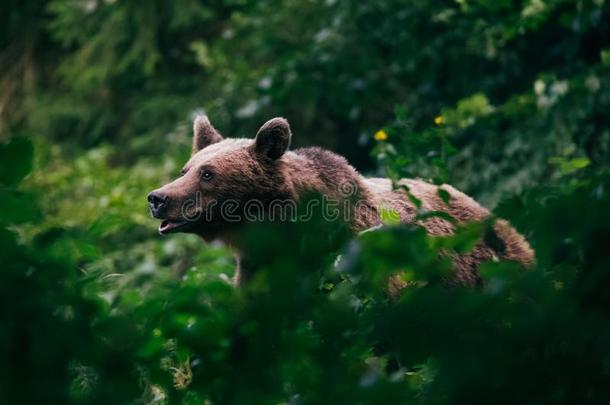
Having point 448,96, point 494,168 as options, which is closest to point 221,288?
point 494,168

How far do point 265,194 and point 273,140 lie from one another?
0.93 feet

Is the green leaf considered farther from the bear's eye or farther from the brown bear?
the bear's eye

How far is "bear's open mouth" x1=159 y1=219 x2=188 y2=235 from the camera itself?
4.18 metres

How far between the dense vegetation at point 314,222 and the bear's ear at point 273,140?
1.98ft

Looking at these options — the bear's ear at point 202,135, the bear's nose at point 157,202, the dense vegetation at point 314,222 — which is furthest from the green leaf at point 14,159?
the bear's ear at point 202,135

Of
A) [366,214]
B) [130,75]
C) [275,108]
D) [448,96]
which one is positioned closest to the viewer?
[366,214]

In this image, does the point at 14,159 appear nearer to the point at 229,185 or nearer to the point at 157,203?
the point at 157,203

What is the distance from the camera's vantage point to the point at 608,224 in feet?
4.61

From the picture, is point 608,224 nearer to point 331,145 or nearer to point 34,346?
point 34,346

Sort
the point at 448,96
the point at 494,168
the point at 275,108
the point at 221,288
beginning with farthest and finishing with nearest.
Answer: the point at 275,108 < the point at 448,96 < the point at 494,168 < the point at 221,288

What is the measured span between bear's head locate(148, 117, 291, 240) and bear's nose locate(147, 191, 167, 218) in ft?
0.19

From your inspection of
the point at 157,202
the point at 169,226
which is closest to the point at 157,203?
the point at 157,202

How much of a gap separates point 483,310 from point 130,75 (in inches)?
402

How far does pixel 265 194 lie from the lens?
14.2 feet
